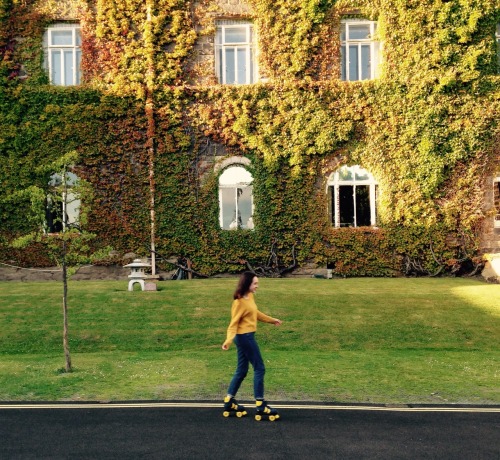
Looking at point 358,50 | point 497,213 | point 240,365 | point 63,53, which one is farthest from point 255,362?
point 63,53

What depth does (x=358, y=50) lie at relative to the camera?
2467cm

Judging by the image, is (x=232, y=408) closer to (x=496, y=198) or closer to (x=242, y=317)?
(x=242, y=317)

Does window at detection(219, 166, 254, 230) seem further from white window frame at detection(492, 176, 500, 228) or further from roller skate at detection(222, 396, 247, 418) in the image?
roller skate at detection(222, 396, 247, 418)

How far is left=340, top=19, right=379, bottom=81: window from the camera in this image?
2453 centimetres

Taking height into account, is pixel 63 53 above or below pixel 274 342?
Result: above

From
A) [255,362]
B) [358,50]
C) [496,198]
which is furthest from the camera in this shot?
[358,50]

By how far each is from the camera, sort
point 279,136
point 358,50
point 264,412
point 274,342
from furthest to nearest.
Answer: point 358,50 < point 279,136 < point 274,342 < point 264,412

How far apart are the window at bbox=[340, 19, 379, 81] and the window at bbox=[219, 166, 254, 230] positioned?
5.06m

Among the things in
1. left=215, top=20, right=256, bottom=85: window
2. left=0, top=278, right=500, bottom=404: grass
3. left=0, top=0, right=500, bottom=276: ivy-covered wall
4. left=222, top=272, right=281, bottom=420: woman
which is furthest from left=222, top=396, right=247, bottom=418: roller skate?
left=215, top=20, right=256, bottom=85: window

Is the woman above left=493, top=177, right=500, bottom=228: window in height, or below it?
below

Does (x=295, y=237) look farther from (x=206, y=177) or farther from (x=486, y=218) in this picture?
(x=486, y=218)

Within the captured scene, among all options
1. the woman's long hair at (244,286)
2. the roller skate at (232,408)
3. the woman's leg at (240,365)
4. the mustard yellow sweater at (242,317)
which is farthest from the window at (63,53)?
the roller skate at (232,408)

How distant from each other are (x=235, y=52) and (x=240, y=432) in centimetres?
1852

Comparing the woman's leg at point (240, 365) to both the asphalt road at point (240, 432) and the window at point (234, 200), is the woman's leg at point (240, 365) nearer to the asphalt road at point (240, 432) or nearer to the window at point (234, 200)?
the asphalt road at point (240, 432)
